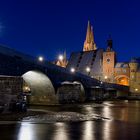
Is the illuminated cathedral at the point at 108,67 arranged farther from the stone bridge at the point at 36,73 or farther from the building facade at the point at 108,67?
the stone bridge at the point at 36,73

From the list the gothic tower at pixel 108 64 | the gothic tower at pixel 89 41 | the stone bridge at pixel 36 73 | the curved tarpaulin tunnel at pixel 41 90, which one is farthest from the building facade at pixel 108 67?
the curved tarpaulin tunnel at pixel 41 90

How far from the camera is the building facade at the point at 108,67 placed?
123938 mm

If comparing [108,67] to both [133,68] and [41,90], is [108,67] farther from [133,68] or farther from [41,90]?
[41,90]

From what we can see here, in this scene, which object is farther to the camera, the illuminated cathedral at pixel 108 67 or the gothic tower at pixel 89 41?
the gothic tower at pixel 89 41

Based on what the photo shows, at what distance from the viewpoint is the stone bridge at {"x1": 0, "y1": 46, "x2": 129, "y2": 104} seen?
35469 millimetres

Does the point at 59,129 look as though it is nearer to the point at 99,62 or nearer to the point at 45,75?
the point at 45,75

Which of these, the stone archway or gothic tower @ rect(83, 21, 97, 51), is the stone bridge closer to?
the stone archway

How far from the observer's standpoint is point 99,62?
13412cm

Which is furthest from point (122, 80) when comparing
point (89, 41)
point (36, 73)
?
point (36, 73)

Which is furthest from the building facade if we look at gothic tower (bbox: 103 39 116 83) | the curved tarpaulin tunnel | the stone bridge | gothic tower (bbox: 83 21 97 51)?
the curved tarpaulin tunnel

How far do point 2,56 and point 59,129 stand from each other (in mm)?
18433

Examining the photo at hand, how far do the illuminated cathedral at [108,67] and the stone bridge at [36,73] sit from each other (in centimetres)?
6913

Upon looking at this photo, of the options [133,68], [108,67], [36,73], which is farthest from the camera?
[108,67]

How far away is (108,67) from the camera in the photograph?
429 ft
